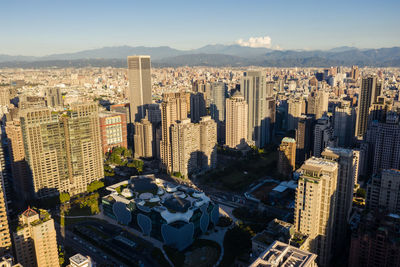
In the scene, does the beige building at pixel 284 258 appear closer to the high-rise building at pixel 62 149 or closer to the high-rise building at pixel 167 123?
the high-rise building at pixel 62 149

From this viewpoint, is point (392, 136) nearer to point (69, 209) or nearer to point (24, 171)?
point (69, 209)

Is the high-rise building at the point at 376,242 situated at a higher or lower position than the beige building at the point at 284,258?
lower

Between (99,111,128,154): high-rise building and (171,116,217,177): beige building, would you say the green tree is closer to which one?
(171,116,217,177): beige building

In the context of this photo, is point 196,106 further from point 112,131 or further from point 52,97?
point 52,97

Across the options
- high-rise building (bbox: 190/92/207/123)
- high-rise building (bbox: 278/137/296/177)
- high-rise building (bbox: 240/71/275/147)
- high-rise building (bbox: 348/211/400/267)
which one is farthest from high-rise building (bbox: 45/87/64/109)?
high-rise building (bbox: 348/211/400/267)

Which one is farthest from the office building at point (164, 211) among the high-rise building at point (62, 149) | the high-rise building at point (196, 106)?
the high-rise building at point (196, 106)

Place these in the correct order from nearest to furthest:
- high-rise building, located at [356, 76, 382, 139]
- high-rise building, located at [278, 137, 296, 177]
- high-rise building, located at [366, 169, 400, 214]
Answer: high-rise building, located at [366, 169, 400, 214]
high-rise building, located at [278, 137, 296, 177]
high-rise building, located at [356, 76, 382, 139]
